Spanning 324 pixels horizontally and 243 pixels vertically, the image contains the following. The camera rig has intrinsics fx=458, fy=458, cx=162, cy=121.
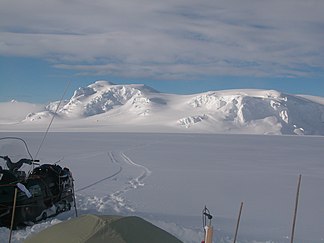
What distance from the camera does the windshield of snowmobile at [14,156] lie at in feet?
21.6

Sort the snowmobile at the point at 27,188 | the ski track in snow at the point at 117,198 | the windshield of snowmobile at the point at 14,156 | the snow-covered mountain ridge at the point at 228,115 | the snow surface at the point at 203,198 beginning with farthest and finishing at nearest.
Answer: the snow-covered mountain ridge at the point at 228,115
the ski track in snow at the point at 117,198
the snow surface at the point at 203,198
the windshield of snowmobile at the point at 14,156
the snowmobile at the point at 27,188

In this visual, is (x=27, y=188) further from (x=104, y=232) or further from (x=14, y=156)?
(x=104, y=232)

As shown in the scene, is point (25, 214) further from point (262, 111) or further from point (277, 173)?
point (262, 111)

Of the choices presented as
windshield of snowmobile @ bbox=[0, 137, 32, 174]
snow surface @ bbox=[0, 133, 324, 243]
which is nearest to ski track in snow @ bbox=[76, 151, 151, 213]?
snow surface @ bbox=[0, 133, 324, 243]

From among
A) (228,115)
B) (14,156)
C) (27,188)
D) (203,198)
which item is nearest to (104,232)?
(27,188)

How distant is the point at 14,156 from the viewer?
6.89 metres

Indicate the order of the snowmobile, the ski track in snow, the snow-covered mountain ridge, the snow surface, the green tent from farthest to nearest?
the snow-covered mountain ridge
the ski track in snow
the snow surface
the snowmobile
the green tent

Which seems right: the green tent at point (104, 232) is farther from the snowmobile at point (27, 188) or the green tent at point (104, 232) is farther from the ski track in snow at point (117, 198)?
A: the ski track in snow at point (117, 198)

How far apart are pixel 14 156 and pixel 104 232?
3.15 meters

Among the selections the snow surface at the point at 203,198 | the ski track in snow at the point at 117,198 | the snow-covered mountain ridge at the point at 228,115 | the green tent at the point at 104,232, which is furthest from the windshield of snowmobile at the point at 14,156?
the snow-covered mountain ridge at the point at 228,115

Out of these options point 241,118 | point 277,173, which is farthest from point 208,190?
point 241,118

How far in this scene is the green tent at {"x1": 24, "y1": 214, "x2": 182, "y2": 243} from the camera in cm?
424

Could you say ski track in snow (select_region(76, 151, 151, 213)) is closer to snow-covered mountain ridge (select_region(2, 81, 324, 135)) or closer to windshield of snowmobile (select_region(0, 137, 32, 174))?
windshield of snowmobile (select_region(0, 137, 32, 174))

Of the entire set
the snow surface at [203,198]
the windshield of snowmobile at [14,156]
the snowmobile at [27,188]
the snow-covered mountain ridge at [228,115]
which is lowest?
the snow-covered mountain ridge at [228,115]
